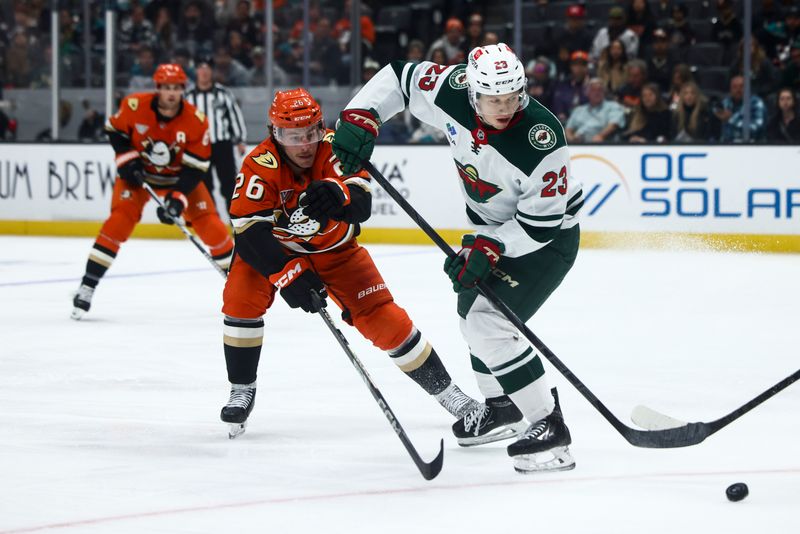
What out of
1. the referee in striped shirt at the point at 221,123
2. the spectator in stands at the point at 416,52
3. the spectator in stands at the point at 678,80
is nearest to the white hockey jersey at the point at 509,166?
the spectator in stands at the point at 678,80

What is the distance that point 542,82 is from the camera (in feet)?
31.1

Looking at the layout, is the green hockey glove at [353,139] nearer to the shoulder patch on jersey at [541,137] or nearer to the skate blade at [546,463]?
the shoulder patch on jersey at [541,137]

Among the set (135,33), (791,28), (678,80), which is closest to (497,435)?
(678,80)

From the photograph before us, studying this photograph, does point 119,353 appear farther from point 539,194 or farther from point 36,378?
point 539,194

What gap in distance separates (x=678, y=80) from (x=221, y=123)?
11.1 feet

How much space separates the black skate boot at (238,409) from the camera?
3.48 m

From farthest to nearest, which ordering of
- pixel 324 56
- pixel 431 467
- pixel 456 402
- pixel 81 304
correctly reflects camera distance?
pixel 324 56
pixel 81 304
pixel 456 402
pixel 431 467

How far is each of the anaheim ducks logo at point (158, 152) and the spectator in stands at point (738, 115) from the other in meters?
4.19

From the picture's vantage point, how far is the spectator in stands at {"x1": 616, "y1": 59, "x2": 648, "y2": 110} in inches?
357

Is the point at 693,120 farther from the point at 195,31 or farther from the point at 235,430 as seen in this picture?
the point at 235,430

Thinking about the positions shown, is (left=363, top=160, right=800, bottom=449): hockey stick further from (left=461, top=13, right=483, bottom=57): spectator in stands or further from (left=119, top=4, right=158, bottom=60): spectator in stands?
(left=119, top=4, right=158, bottom=60): spectator in stands

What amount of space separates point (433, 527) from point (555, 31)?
770 cm

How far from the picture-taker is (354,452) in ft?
10.9

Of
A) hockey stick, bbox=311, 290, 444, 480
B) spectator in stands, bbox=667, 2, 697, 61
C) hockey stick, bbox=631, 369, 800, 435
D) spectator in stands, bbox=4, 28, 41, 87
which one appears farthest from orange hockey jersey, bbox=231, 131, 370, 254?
spectator in stands, bbox=4, 28, 41, 87
